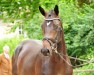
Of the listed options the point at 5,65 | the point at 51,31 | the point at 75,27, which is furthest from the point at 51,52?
the point at 75,27

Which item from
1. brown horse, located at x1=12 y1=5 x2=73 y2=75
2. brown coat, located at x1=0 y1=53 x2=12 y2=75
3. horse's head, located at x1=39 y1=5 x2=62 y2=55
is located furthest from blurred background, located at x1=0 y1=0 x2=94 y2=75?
horse's head, located at x1=39 y1=5 x2=62 y2=55

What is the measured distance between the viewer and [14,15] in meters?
21.9

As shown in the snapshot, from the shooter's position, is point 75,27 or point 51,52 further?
point 75,27

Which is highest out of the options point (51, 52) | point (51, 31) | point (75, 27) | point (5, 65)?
point (51, 31)

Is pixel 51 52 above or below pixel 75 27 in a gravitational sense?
above

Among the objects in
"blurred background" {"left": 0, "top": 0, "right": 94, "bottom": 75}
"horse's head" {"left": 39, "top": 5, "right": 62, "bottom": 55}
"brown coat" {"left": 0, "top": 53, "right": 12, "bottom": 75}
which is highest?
"horse's head" {"left": 39, "top": 5, "right": 62, "bottom": 55}

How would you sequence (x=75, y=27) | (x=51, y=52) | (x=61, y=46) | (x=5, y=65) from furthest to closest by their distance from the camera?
(x=75, y=27), (x=5, y=65), (x=61, y=46), (x=51, y=52)

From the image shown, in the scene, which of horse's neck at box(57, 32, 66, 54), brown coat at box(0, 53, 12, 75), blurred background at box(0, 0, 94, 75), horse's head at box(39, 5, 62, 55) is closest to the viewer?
horse's head at box(39, 5, 62, 55)

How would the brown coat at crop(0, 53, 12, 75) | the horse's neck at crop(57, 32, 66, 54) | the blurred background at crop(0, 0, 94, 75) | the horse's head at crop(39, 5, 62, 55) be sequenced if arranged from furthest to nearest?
the blurred background at crop(0, 0, 94, 75) < the brown coat at crop(0, 53, 12, 75) < the horse's neck at crop(57, 32, 66, 54) < the horse's head at crop(39, 5, 62, 55)

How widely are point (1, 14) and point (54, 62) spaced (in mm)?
15248

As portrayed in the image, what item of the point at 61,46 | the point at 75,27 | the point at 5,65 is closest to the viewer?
the point at 61,46

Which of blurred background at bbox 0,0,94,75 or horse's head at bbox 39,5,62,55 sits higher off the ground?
horse's head at bbox 39,5,62,55

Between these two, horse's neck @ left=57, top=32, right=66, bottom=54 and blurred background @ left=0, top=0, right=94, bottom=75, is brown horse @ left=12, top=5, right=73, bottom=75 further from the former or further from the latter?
blurred background @ left=0, top=0, right=94, bottom=75

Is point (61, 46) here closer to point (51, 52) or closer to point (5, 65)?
point (51, 52)
